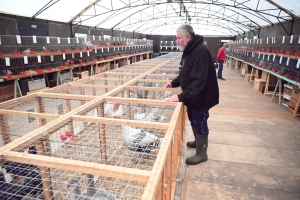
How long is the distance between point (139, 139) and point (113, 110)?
0.75m

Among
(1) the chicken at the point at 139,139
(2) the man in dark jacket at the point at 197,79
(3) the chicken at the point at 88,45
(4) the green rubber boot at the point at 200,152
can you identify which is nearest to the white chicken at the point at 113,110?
(1) the chicken at the point at 139,139

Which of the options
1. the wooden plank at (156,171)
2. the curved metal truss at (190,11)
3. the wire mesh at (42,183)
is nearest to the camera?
the wooden plank at (156,171)

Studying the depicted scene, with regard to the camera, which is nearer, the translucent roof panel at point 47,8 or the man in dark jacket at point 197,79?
the man in dark jacket at point 197,79

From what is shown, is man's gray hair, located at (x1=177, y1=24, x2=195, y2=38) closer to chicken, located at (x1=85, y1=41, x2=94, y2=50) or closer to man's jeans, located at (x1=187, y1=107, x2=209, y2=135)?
man's jeans, located at (x1=187, y1=107, x2=209, y2=135)

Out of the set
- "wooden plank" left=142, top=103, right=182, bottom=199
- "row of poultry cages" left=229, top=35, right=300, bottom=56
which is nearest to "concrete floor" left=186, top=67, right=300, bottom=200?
"wooden plank" left=142, top=103, right=182, bottom=199

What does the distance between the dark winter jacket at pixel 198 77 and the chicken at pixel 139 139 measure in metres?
0.48

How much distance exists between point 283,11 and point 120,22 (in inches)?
330

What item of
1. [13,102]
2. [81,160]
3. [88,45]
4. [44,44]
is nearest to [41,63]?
[44,44]

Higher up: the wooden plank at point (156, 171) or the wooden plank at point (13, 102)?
→ the wooden plank at point (13, 102)

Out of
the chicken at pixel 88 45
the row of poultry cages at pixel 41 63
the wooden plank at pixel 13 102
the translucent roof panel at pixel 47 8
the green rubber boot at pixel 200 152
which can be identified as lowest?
the green rubber boot at pixel 200 152

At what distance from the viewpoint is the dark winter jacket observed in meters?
2.02

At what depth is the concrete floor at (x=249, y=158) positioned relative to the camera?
2.18 meters

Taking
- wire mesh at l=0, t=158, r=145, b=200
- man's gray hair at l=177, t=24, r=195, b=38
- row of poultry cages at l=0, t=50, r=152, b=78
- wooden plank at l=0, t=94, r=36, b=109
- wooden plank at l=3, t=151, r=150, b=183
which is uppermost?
man's gray hair at l=177, t=24, r=195, b=38

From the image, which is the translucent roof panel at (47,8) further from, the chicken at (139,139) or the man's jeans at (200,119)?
the man's jeans at (200,119)
